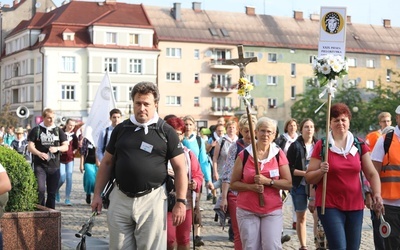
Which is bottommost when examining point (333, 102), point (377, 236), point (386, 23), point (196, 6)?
point (377, 236)

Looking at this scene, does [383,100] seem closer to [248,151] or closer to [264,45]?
[264,45]

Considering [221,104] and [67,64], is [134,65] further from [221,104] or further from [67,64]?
[221,104]

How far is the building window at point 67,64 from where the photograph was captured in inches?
3209

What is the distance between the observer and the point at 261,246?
8719 mm

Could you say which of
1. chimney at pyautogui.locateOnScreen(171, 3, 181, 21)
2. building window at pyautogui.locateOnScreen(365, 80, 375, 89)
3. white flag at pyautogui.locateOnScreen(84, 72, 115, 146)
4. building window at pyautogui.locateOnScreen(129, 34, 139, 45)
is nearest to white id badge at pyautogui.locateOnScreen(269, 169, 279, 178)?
white flag at pyautogui.locateOnScreen(84, 72, 115, 146)

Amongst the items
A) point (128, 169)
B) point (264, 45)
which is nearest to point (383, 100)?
point (264, 45)

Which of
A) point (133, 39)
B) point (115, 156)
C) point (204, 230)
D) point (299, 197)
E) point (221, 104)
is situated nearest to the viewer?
point (115, 156)

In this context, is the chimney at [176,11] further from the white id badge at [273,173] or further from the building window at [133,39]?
the white id badge at [273,173]

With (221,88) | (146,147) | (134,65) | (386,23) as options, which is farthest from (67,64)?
(146,147)

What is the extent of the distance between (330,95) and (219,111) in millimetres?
76000

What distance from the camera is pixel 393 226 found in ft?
29.3

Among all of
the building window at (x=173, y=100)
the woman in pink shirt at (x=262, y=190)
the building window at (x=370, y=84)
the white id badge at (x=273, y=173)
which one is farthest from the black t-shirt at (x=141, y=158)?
the building window at (x=370, y=84)

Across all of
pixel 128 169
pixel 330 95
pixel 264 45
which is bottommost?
pixel 128 169

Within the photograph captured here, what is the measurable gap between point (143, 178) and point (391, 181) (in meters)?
2.86
